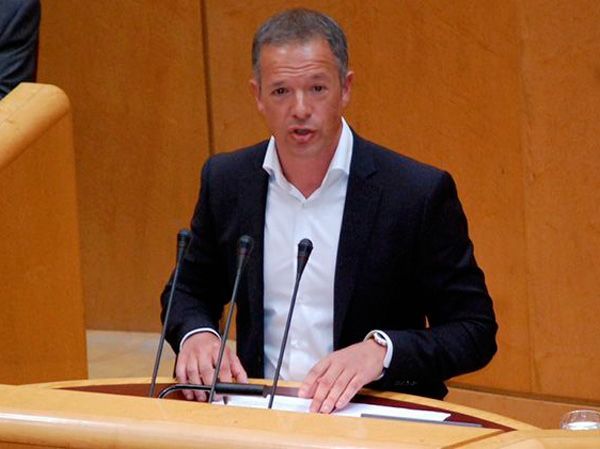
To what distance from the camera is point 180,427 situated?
1.60 m

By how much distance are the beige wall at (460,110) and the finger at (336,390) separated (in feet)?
6.60

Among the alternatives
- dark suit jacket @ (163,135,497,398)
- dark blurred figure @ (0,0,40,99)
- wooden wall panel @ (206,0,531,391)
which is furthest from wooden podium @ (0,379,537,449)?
wooden wall panel @ (206,0,531,391)

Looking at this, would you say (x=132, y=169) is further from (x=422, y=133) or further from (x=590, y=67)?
(x=590, y=67)

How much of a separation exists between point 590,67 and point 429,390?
1734mm

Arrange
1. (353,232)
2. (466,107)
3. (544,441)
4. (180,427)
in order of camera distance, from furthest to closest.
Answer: (466,107) → (353,232) → (180,427) → (544,441)

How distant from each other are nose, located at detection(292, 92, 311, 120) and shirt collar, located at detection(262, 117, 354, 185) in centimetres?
18

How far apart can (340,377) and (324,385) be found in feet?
0.11

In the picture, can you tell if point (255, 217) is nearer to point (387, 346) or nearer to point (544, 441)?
point (387, 346)

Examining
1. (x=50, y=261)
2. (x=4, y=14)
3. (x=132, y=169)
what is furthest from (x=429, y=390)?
(x=132, y=169)

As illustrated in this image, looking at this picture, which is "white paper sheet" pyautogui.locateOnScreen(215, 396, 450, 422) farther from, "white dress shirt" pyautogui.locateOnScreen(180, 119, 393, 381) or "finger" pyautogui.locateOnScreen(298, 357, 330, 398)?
"white dress shirt" pyautogui.locateOnScreen(180, 119, 393, 381)

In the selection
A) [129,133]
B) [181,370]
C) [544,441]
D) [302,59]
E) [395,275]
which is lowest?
[544,441]

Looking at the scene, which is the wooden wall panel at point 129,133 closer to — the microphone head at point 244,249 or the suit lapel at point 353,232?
the suit lapel at point 353,232

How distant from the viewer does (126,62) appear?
17.9 ft

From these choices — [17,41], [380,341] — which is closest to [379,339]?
[380,341]
